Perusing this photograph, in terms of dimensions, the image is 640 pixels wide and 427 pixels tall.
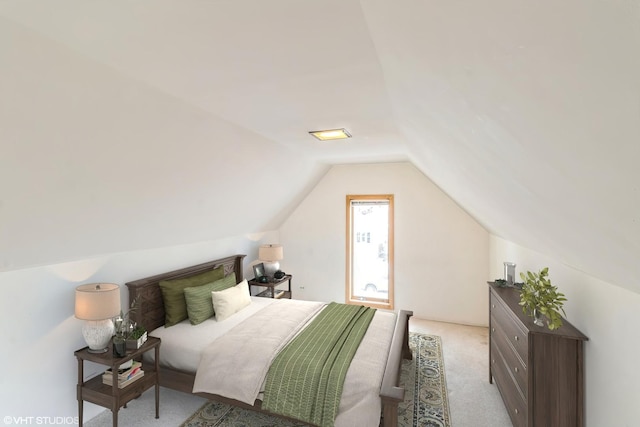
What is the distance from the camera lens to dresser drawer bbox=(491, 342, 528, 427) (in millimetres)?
2219

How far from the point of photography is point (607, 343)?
5.78 feet

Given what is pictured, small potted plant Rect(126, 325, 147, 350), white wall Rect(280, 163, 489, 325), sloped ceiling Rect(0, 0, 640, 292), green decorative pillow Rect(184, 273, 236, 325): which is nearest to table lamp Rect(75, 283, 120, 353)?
small potted plant Rect(126, 325, 147, 350)

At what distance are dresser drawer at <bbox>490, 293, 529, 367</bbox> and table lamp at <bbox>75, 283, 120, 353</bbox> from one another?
308cm

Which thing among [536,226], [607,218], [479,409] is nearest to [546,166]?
[607,218]

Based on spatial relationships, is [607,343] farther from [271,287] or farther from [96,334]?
[271,287]

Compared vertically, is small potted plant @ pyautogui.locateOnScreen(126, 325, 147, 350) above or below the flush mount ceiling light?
below

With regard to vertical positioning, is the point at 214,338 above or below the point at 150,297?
below

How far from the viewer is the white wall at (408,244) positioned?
190 inches

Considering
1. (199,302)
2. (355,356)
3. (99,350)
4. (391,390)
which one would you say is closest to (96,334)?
(99,350)

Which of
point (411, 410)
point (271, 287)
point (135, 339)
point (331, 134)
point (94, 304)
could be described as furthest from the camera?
point (271, 287)

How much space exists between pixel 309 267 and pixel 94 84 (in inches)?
181

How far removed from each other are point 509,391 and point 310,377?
1659mm

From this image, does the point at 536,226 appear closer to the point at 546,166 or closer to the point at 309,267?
the point at 546,166

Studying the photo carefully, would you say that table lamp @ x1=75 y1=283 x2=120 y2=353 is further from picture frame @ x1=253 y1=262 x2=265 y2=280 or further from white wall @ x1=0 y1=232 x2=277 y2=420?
picture frame @ x1=253 y1=262 x2=265 y2=280
